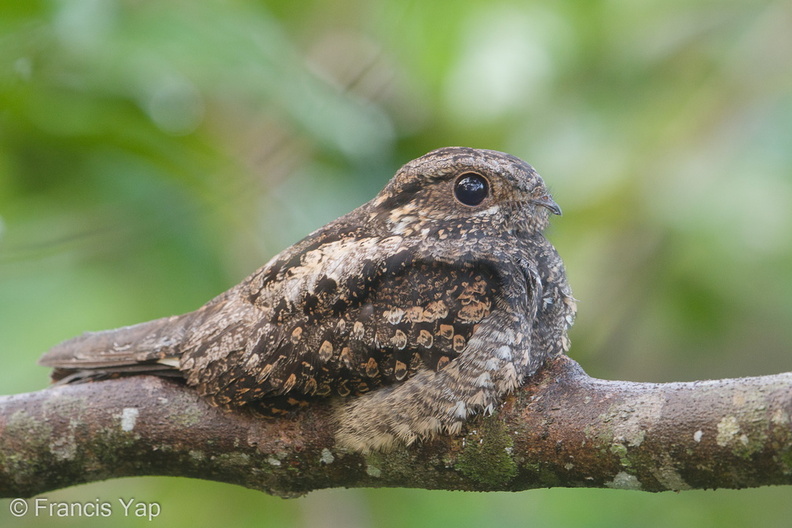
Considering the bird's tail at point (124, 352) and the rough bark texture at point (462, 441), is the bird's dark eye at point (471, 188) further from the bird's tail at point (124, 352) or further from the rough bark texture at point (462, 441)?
the bird's tail at point (124, 352)

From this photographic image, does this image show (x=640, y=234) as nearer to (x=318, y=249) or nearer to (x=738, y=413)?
(x=318, y=249)

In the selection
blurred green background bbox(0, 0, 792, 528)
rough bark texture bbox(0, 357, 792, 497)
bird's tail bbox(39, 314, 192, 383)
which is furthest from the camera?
blurred green background bbox(0, 0, 792, 528)

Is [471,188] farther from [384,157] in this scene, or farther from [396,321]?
[384,157]

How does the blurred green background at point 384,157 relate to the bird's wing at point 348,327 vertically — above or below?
above

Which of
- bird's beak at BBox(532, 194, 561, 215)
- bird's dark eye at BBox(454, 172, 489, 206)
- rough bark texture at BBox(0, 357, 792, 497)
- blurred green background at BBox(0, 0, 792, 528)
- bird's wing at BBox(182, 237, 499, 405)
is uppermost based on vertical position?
blurred green background at BBox(0, 0, 792, 528)

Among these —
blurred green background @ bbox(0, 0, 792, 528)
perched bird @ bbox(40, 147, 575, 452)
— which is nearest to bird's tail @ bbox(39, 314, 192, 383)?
perched bird @ bbox(40, 147, 575, 452)

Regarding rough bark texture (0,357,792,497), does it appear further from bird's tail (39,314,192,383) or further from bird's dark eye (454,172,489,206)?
bird's dark eye (454,172,489,206)

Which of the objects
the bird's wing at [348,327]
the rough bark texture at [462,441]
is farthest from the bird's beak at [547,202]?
the rough bark texture at [462,441]

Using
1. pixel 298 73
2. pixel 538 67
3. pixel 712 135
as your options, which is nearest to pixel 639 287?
pixel 712 135
